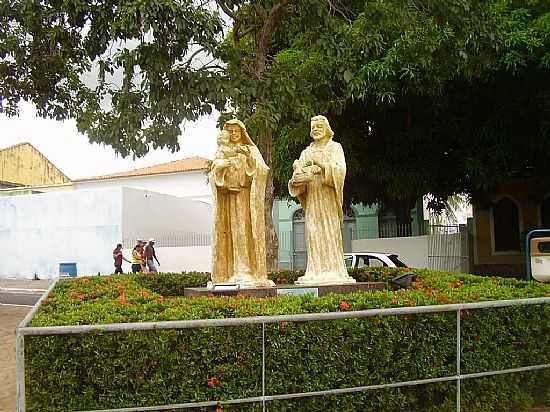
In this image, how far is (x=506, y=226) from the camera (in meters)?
23.4

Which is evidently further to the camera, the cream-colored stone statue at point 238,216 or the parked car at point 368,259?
the parked car at point 368,259

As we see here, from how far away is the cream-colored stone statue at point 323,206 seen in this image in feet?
26.8

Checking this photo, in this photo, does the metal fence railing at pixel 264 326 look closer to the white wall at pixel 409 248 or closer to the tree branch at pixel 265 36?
the tree branch at pixel 265 36

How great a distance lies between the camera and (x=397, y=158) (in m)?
18.2

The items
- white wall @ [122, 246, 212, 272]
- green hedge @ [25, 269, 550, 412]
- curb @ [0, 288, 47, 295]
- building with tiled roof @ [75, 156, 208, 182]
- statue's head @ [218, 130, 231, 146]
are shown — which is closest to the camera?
green hedge @ [25, 269, 550, 412]

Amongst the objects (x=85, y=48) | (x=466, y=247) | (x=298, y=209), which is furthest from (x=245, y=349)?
(x=298, y=209)

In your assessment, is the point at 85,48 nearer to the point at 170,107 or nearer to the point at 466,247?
the point at 170,107

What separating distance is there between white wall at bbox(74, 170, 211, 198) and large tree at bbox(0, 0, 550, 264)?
2008 cm

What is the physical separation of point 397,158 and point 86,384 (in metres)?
14.7

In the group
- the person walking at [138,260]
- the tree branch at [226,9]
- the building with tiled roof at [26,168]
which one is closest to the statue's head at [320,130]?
the tree branch at [226,9]

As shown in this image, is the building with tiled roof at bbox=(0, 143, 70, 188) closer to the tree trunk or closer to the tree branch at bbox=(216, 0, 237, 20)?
the tree branch at bbox=(216, 0, 237, 20)

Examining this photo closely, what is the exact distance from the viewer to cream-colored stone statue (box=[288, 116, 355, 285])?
8.16 m

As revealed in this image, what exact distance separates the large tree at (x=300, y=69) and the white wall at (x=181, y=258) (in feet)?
24.4

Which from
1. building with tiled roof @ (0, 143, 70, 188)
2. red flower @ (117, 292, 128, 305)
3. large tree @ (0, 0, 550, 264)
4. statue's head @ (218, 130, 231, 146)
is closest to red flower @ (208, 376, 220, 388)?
red flower @ (117, 292, 128, 305)
